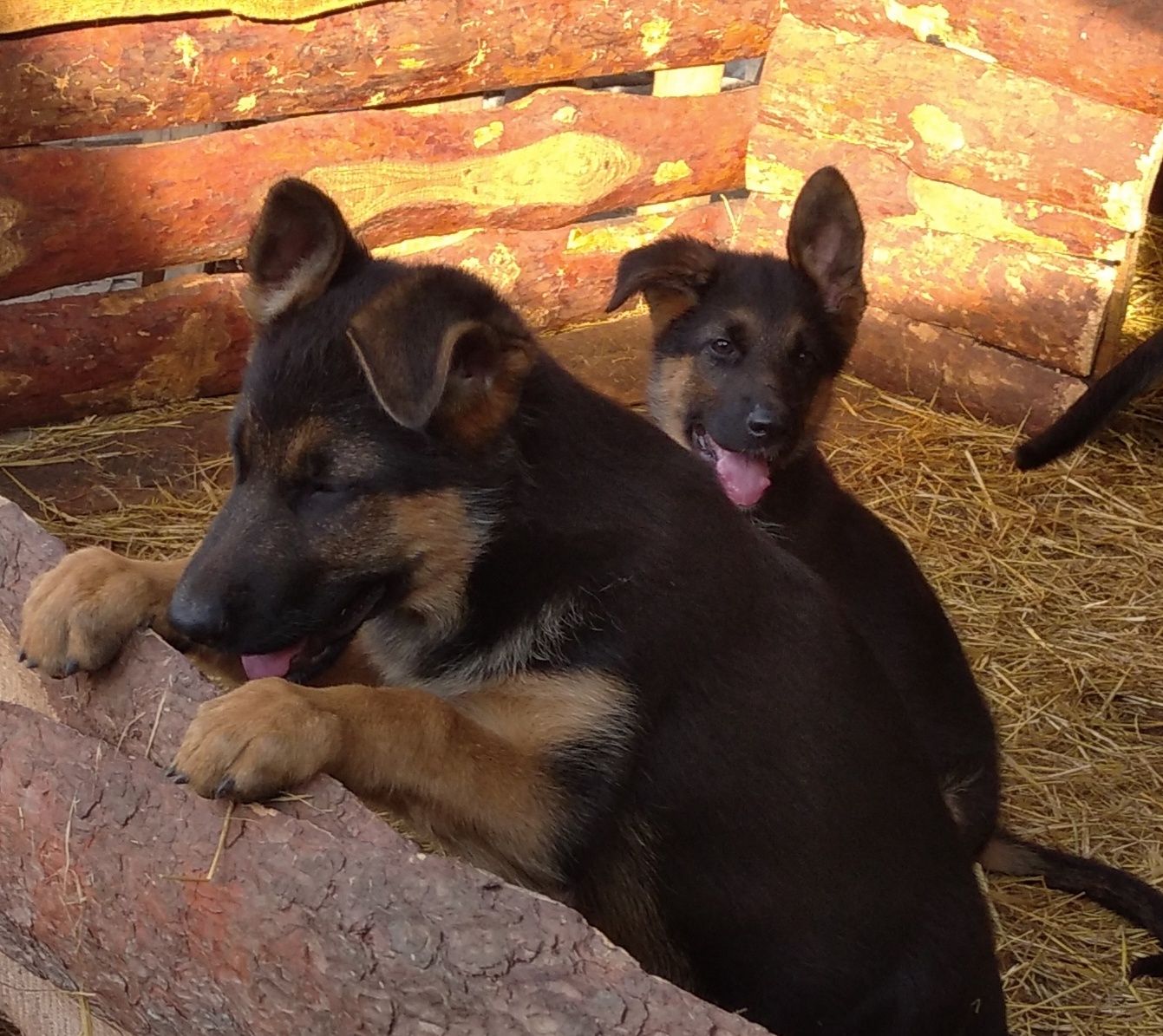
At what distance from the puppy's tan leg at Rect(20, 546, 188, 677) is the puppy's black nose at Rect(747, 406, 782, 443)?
104 inches

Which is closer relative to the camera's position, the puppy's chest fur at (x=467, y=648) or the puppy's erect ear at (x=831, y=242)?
the puppy's chest fur at (x=467, y=648)

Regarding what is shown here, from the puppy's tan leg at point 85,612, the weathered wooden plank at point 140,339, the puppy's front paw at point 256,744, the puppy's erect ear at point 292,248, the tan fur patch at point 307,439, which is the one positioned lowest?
the weathered wooden plank at point 140,339

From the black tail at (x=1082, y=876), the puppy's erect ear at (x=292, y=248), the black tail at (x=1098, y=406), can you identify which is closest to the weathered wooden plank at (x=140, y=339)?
the black tail at (x=1098, y=406)

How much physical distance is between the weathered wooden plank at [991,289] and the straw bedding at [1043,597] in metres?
0.44

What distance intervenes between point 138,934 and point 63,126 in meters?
4.35

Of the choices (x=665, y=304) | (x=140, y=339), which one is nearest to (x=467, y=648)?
(x=665, y=304)

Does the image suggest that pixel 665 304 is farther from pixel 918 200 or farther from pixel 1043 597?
pixel 918 200

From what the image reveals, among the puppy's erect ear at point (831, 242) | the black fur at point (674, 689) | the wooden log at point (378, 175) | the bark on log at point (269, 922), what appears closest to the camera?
the bark on log at point (269, 922)

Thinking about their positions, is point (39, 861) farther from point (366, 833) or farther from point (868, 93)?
point (868, 93)

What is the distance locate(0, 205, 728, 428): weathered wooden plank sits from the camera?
6352mm

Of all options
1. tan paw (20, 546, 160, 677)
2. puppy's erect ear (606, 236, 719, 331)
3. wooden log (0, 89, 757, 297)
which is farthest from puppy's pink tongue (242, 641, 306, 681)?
wooden log (0, 89, 757, 297)

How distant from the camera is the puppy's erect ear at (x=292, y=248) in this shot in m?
3.32

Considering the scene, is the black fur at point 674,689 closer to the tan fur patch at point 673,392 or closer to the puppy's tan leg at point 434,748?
the puppy's tan leg at point 434,748

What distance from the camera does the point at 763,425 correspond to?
212 inches
